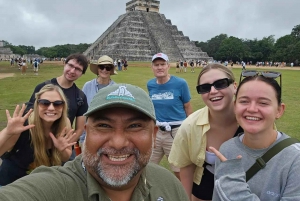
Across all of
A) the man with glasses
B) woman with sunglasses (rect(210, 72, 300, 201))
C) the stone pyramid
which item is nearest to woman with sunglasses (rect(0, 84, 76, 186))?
the man with glasses

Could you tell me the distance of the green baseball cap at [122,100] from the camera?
56.3 inches

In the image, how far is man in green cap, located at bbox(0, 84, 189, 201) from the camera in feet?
4.47

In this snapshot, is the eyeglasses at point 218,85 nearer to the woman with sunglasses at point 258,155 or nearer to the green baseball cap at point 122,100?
the woman with sunglasses at point 258,155

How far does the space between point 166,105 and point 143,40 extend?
159 feet

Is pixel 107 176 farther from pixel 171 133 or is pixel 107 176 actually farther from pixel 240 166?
pixel 171 133

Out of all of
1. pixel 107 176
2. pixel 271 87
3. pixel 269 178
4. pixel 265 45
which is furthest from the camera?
pixel 265 45

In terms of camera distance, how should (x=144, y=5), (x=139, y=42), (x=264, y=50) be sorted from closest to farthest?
1. (x=139, y=42)
2. (x=144, y=5)
3. (x=264, y=50)

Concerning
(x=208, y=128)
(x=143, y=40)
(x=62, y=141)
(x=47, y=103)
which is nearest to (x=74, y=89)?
(x=47, y=103)

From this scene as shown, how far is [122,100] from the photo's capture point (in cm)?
144

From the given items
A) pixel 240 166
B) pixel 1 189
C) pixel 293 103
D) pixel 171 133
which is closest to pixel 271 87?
pixel 240 166

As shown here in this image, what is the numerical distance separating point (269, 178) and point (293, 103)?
34.9 feet

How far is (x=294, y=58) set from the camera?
59156mm

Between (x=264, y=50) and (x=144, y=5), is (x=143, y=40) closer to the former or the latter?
(x=144, y=5)

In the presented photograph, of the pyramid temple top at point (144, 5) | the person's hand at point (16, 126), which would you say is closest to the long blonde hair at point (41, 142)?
the person's hand at point (16, 126)
